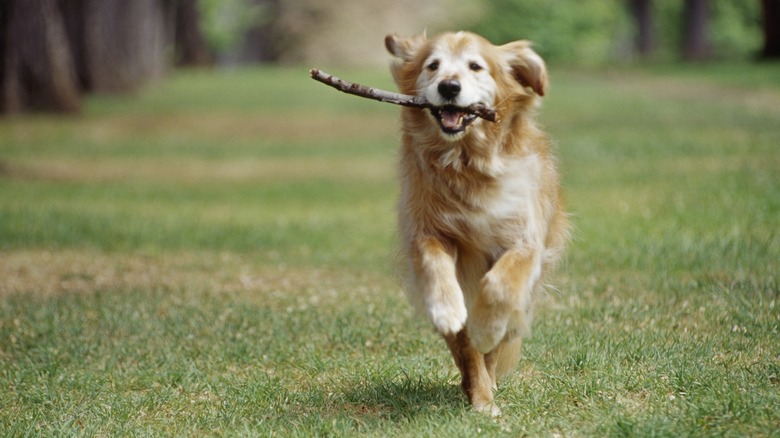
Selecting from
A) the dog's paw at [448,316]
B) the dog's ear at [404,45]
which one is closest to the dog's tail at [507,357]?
the dog's paw at [448,316]

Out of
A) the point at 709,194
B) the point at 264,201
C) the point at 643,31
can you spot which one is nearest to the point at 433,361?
the point at 709,194

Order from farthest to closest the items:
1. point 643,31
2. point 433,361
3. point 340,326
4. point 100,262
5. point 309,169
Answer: point 643,31
point 309,169
point 100,262
point 340,326
point 433,361

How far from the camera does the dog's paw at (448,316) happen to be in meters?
5.03

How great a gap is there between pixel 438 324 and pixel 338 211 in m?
9.03

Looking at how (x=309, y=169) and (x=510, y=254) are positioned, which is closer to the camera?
(x=510, y=254)

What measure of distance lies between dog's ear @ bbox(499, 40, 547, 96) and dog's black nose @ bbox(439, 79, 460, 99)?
0.55 meters

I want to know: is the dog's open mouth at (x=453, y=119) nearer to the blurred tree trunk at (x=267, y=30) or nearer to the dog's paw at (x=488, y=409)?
the dog's paw at (x=488, y=409)

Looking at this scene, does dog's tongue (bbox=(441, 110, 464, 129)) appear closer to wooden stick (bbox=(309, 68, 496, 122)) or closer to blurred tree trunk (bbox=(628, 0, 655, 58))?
wooden stick (bbox=(309, 68, 496, 122))

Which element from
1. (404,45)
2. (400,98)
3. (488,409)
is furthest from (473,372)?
(404,45)

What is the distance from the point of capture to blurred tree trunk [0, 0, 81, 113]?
21000mm

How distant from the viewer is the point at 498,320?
5.17m

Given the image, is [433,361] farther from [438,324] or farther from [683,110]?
[683,110]

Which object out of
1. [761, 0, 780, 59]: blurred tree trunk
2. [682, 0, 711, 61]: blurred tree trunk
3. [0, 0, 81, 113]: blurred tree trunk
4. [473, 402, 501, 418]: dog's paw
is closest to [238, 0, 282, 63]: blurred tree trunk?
[682, 0, 711, 61]: blurred tree trunk

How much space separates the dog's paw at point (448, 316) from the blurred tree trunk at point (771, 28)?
2729 cm
